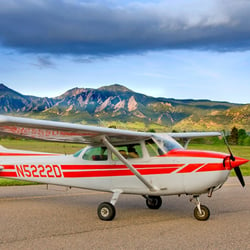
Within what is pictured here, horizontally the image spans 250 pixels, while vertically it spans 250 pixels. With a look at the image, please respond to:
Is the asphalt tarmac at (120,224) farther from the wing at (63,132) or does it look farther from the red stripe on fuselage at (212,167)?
the wing at (63,132)

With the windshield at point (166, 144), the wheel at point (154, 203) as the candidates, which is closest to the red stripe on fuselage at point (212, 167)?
the windshield at point (166, 144)

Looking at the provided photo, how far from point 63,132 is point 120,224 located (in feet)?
7.26

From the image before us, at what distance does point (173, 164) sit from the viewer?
28.7 feet

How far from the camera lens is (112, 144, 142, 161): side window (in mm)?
9297

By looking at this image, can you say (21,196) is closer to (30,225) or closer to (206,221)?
(30,225)

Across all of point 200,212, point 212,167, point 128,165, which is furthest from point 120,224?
point 212,167

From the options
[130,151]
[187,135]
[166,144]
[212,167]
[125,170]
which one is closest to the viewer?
[212,167]

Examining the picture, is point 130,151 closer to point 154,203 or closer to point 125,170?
point 125,170

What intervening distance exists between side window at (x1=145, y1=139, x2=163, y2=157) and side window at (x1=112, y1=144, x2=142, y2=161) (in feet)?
0.67

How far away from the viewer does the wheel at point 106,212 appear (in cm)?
872

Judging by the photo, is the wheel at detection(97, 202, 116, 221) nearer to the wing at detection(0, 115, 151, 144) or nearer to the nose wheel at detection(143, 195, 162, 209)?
the wing at detection(0, 115, 151, 144)

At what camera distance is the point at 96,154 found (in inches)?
385

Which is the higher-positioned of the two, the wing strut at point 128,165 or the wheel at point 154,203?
the wing strut at point 128,165

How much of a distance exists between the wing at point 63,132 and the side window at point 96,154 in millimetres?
196
